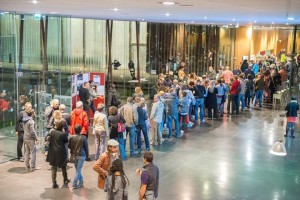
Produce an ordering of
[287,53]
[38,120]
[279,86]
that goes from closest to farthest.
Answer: [38,120], [279,86], [287,53]

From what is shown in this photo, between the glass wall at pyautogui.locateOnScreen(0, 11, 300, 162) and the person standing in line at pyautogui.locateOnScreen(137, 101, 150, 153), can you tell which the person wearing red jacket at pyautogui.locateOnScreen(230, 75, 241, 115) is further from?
the person standing in line at pyautogui.locateOnScreen(137, 101, 150, 153)

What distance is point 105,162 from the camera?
258 inches

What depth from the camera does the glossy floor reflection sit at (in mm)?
8047

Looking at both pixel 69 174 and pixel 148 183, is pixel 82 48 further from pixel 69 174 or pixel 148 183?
pixel 148 183

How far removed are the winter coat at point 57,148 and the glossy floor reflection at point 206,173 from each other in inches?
23.6

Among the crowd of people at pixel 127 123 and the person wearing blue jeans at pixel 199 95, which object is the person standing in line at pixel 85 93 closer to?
the crowd of people at pixel 127 123

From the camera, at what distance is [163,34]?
70.4ft

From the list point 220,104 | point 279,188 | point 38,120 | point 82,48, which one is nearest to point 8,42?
point 38,120

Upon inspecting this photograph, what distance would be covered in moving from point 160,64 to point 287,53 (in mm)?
9897

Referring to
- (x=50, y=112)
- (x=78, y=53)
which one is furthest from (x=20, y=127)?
Answer: (x=78, y=53)

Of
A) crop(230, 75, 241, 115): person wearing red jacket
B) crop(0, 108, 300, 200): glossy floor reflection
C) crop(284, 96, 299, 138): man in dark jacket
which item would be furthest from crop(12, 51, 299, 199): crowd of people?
crop(284, 96, 299, 138): man in dark jacket

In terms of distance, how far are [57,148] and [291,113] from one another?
7278 mm

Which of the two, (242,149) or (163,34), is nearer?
(242,149)

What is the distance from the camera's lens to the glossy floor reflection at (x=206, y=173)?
805 cm
